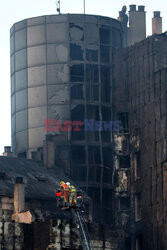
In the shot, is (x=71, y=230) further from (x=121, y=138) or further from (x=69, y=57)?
(x=69, y=57)

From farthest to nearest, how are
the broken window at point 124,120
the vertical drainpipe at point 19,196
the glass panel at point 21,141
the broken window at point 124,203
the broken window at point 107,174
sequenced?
1. the glass panel at point 21,141
2. the broken window at point 124,120
3. the broken window at point 107,174
4. the broken window at point 124,203
5. the vertical drainpipe at point 19,196

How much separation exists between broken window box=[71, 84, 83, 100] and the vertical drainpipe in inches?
817

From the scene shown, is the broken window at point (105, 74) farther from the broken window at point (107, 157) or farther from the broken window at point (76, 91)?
the broken window at point (107, 157)

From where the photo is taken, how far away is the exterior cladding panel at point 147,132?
294 ft

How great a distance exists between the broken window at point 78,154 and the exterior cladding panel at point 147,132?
20.5ft

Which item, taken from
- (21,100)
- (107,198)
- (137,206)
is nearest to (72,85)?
(21,100)

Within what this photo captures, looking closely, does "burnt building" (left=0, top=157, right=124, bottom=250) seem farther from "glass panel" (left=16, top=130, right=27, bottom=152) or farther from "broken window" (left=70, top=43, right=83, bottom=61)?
"broken window" (left=70, top=43, right=83, bottom=61)

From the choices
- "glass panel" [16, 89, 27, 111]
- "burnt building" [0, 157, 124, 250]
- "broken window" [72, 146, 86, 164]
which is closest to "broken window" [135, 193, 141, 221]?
"burnt building" [0, 157, 124, 250]

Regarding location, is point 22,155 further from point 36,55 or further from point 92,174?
point 36,55

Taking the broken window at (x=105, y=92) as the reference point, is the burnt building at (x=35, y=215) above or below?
below

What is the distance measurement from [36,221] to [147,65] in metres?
23.9

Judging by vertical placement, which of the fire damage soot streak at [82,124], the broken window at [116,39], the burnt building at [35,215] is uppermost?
the broken window at [116,39]

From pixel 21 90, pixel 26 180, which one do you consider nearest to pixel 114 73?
pixel 21 90

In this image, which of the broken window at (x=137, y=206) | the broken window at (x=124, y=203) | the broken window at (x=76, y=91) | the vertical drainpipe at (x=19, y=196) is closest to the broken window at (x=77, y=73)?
the broken window at (x=76, y=91)
